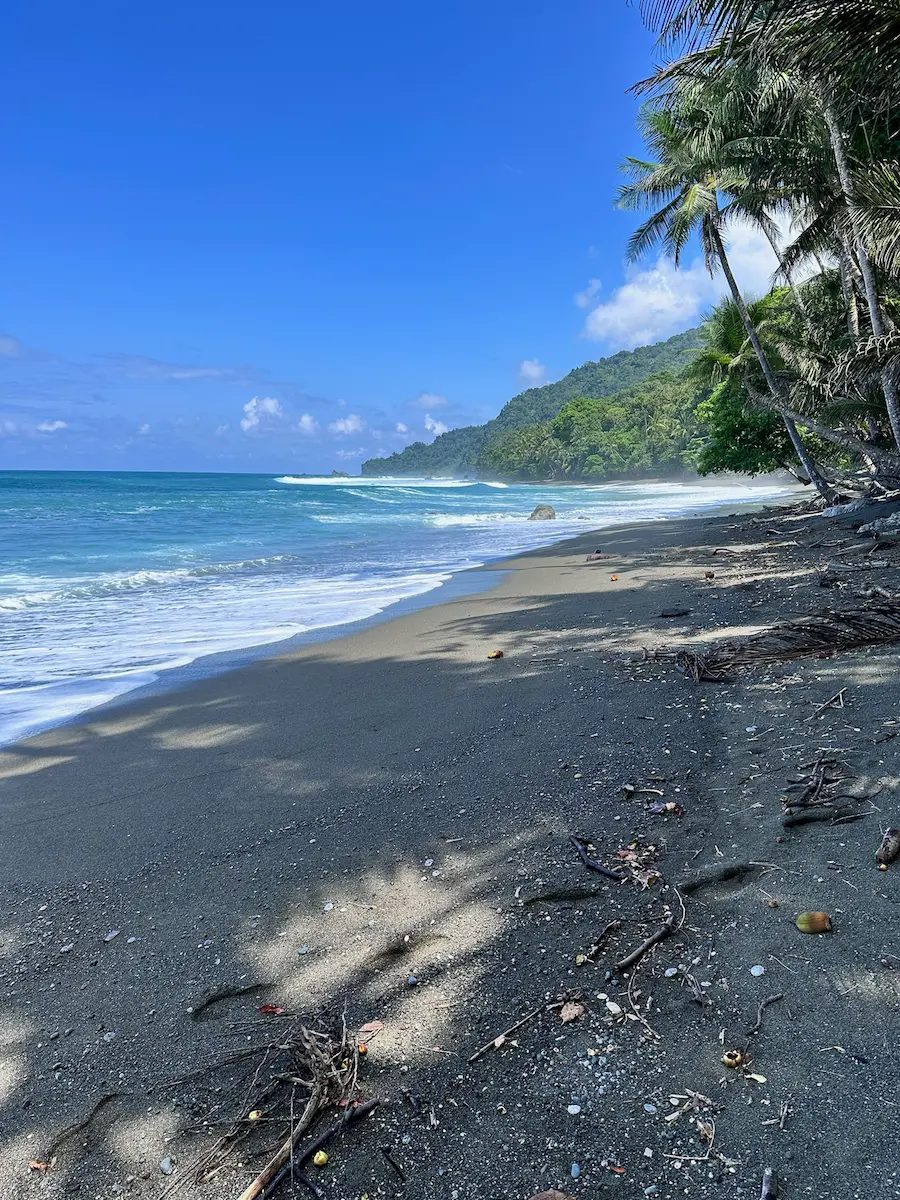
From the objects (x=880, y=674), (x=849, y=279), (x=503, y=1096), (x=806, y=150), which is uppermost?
(x=806, y=150)

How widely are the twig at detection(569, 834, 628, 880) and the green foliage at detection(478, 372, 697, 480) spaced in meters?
77.6

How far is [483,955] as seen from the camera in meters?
2.40

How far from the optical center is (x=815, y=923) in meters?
2.22

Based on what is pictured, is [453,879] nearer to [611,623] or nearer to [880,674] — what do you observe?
[880,674]

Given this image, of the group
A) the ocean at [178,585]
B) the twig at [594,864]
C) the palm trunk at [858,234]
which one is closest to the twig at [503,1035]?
the twig at [594,864]

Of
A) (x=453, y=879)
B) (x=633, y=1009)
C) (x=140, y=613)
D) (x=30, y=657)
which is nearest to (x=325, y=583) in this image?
(x=140, y=613)

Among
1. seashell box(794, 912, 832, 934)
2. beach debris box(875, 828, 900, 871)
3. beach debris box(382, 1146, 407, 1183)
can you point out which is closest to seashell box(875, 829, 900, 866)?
beach debris box(875, 828, 900, 871)

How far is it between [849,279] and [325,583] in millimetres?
13025

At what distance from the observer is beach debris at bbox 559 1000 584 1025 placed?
6.79ft

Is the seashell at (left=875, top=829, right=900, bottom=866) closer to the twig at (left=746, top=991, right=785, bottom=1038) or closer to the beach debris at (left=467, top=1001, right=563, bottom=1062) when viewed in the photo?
the twig at (left=746, top=991, right=785, bottom=1038)

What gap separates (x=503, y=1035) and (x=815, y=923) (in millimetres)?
1061

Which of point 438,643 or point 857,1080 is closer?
point 857,1080

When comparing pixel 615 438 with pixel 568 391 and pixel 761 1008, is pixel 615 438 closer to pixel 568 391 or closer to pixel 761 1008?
pixel 568 391

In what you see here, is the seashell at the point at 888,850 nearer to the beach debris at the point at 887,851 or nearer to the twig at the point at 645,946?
the beach debris at the point at 887,851
